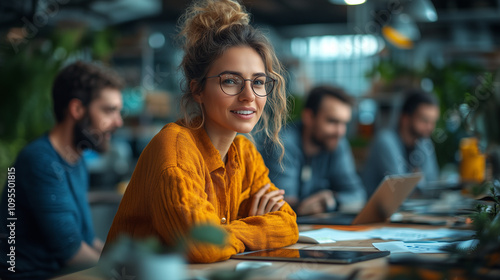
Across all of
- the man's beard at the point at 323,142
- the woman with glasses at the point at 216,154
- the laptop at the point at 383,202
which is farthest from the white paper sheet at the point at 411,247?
the man's beard at the point at 323,142

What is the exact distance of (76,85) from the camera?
2168mm

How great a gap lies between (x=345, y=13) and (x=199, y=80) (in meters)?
8.57

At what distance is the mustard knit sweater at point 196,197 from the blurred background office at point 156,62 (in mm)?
980

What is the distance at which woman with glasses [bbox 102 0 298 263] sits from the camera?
1146mm

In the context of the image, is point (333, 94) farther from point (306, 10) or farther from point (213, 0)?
point (306, 10)

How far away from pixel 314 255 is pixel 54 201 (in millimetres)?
1077

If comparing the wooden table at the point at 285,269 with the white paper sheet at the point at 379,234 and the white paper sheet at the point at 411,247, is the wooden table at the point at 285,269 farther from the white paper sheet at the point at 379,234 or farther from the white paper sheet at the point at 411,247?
the white paper sheet at the point at 379,234

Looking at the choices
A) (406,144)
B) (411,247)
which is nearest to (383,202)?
(411,247)

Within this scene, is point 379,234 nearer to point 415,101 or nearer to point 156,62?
point 415,101

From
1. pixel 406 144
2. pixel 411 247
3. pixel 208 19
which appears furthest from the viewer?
pixel 406 144

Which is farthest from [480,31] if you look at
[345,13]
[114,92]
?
[114,92]

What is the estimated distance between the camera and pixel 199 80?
1.38 meters

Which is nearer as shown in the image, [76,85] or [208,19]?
[208,19]

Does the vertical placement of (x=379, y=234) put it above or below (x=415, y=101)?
below
